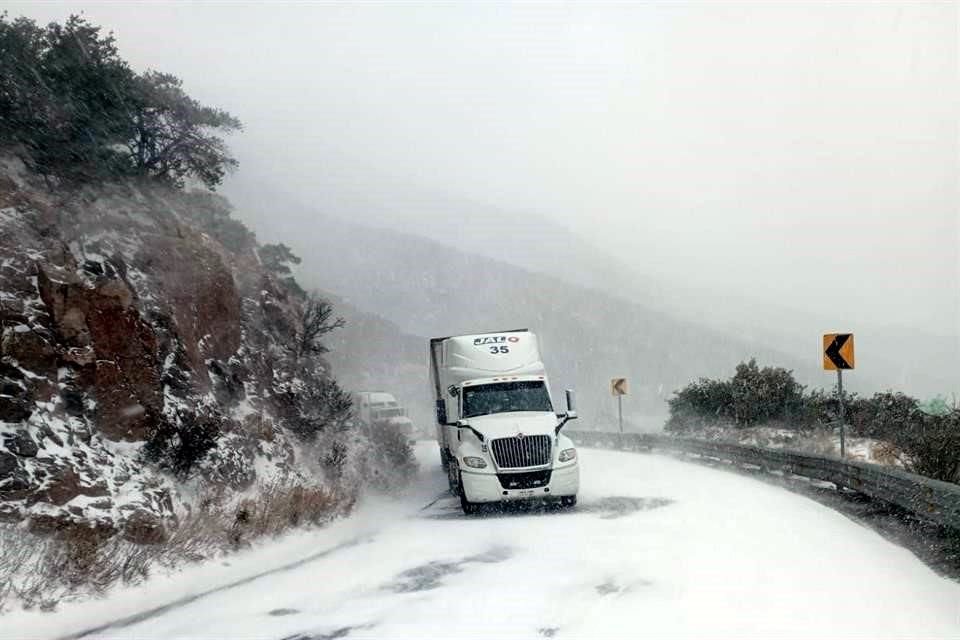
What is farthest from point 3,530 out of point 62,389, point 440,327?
point 440,327

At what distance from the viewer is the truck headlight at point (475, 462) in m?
14.8

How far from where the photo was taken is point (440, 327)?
183625 mm

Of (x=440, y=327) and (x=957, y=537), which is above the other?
(x=440, y=327)

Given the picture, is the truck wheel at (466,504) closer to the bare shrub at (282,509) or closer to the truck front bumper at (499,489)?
the truck front bumper at (499,489)

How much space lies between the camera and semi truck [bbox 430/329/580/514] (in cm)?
1474

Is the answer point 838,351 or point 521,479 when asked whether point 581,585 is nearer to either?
point 521,479

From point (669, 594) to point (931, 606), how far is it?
239 centimetres

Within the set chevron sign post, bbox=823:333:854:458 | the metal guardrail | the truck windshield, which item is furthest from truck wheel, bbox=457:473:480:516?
chevron sign post, bbox=823:333:854:458

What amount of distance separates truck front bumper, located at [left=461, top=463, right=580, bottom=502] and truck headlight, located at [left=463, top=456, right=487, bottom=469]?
0.40 feet

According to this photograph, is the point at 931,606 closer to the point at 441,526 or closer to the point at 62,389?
the point at 441,526

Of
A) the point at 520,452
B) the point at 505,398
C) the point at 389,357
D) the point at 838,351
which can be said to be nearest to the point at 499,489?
the point at 520,452

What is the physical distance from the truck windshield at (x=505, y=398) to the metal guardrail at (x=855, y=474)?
5750 millimetres

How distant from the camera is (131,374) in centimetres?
1312

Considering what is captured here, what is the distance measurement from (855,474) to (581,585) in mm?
8429
